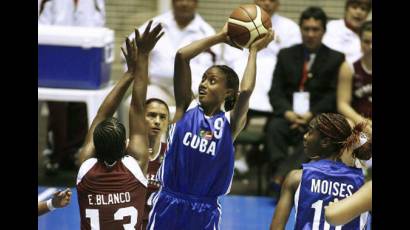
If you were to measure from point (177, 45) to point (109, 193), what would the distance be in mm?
4039

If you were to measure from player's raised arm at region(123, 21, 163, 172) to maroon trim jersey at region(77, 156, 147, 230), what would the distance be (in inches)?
4.2

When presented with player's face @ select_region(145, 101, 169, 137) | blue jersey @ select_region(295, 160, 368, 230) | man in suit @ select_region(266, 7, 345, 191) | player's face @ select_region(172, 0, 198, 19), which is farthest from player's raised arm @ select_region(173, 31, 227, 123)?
player's face @ select_region(172, 0, 198, 19)

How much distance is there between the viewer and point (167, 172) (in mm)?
4980

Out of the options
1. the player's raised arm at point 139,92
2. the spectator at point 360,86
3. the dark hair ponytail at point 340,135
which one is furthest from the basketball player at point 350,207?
the spectator at point 360,86

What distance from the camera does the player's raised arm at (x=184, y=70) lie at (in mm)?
4984

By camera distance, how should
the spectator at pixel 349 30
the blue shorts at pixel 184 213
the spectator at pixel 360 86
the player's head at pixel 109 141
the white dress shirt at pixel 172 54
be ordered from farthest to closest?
the spectator at pixel 349 30, the white dress shirt at pixel 172 54, the spectator at pixel 360 86, the blue shorts at pixel 184 213, the player's head at pixel 109 141

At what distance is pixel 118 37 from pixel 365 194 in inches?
316

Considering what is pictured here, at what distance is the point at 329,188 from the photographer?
4438 millimetres

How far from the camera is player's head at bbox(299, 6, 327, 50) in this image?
7.96m

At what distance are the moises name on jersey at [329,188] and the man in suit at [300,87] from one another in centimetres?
337

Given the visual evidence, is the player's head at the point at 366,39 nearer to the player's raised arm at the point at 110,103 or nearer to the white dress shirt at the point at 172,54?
the white dress shirt at the point at 172,54

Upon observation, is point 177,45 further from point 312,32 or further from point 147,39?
point 147,39
